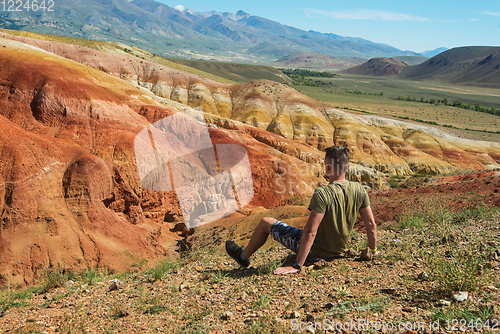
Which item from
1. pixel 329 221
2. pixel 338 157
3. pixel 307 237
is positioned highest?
pixel 338 157

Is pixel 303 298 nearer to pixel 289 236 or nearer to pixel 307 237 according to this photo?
pixel 307 237

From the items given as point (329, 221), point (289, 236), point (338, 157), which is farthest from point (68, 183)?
point (338, 157)

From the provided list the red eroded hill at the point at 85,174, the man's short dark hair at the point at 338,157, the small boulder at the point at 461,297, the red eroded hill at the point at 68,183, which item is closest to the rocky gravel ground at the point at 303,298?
the small boulder at the point at 461,297

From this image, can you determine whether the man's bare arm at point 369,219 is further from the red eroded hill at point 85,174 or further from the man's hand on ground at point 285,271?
the red eroded hill at point 85,174

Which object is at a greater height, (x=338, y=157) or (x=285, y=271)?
(x=338, y=157)

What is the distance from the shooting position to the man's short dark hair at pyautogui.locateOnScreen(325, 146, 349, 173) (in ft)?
14.8

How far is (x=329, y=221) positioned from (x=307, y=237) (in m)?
0.42

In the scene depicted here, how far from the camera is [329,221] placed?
186 inches

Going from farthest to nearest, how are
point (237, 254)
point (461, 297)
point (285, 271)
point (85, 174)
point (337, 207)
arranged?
point (85, 174), point (237, 254), point (285, 271), point (337, 207), point (461, 297)

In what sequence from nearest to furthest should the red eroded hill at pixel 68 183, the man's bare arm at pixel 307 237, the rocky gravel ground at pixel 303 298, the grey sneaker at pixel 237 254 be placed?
the rocky gravel ground at pixel 303 298
the man's bare arm at pixel 307 237
the grey sneaker at pixel 237 254
the red eroded hill at pixel 68 183

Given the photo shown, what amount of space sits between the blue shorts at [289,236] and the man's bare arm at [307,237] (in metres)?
0.26

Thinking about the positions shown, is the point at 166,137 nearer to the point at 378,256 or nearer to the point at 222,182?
the point at 222,182

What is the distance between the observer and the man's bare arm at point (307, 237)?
448 centimetres

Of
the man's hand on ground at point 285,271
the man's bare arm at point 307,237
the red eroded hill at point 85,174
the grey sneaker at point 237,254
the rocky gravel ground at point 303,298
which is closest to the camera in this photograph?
the rocky gravel ground at point 303,298
